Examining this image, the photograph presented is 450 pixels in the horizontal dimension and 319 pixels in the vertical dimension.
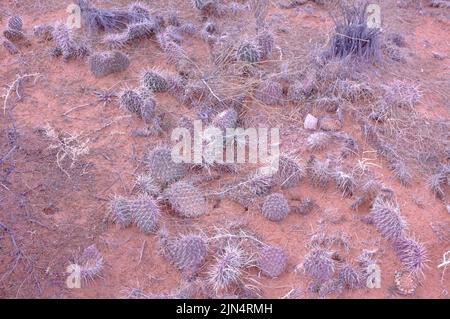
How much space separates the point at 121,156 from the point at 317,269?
5.39 ft

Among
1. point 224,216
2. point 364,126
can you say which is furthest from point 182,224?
point 364,126

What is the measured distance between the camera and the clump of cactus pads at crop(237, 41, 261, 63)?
4.31m

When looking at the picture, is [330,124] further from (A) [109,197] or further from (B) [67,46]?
(B) [67,46]

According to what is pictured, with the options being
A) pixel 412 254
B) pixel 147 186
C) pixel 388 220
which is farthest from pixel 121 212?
pixel 412 254

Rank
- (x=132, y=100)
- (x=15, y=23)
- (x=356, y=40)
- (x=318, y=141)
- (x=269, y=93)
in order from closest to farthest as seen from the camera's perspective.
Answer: (x=318, y=141)
(x=132, y=100)
(x=269, y=93)
(x=356, y=40)
(x=15, y=23)

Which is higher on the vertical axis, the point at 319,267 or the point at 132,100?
the point at 132,100

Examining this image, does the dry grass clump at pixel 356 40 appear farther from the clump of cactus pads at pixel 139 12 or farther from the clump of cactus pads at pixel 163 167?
the clump of cactus pads at pixel 163 167

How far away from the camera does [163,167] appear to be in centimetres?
348

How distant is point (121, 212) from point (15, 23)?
2.63 meters

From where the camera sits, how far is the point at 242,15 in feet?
16.8

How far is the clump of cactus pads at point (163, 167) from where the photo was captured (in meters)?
3.47

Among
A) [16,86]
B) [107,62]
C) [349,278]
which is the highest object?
[107,62]

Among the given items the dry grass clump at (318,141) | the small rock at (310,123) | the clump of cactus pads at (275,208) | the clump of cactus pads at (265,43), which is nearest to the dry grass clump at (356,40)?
the clump of cactus pads at (265,43)

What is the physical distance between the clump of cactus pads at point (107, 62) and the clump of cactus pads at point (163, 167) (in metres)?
1.18
